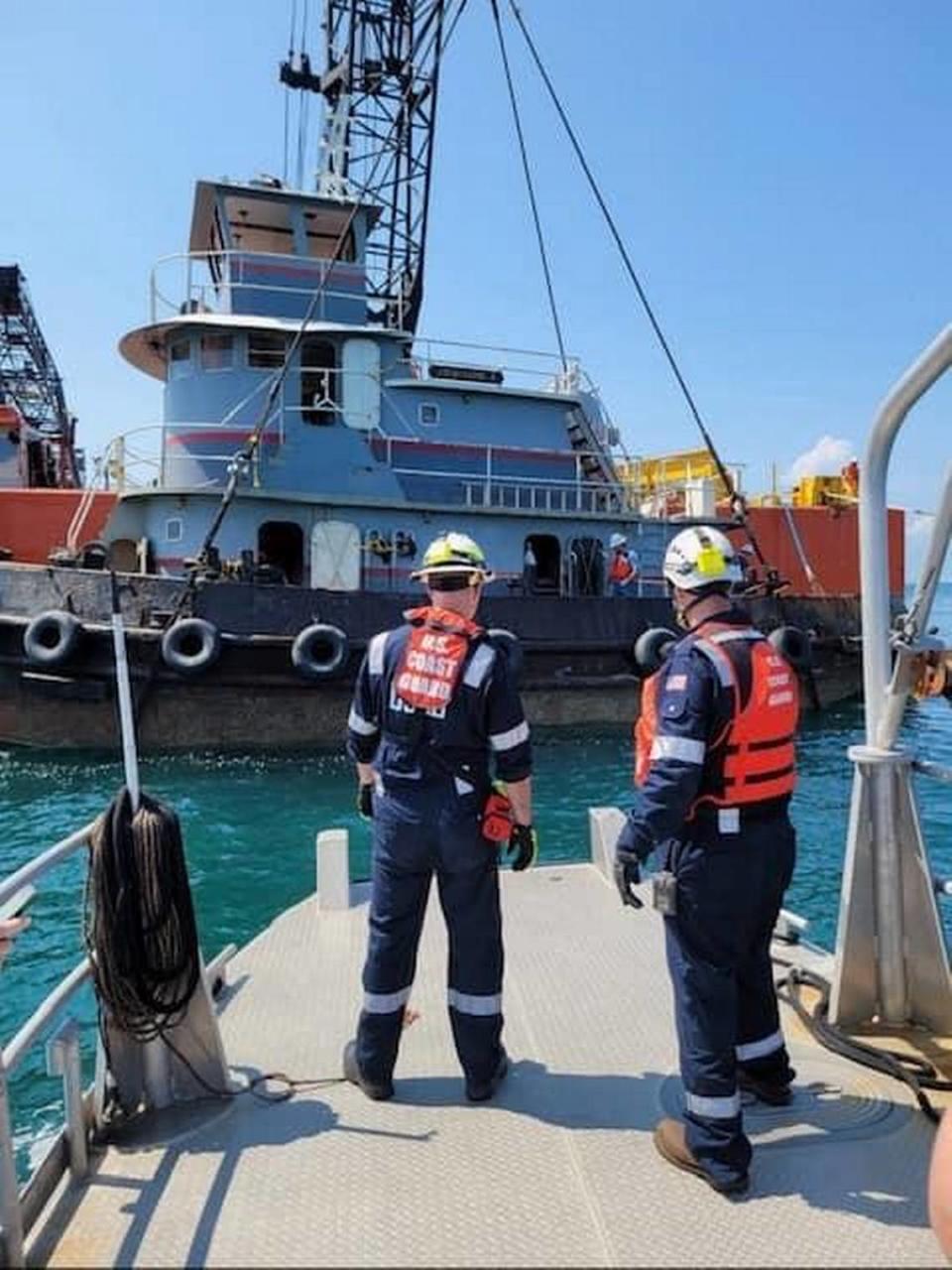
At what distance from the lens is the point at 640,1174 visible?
6.98 ft

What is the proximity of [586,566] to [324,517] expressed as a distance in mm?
4132

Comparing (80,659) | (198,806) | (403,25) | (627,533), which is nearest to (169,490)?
(80,659)

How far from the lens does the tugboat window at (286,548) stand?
12.9 metres

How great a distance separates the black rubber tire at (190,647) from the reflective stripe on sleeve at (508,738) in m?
8.33

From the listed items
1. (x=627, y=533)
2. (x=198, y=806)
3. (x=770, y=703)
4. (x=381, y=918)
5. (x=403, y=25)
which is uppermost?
(x=403, y=25)

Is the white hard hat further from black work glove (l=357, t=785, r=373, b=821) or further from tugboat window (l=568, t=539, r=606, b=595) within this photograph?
tugboat window (l=568, t=539, r=606, b=595)

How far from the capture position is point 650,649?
39.2 feet

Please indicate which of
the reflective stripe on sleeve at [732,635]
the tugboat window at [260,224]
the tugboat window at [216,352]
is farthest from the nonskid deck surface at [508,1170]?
the tugboat window at [260,224]

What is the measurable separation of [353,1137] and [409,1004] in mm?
831

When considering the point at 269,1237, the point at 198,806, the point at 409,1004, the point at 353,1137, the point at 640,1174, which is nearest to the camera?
the point at 269,1237

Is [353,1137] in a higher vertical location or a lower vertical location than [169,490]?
lower

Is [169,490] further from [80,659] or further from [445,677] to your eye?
[445,677]

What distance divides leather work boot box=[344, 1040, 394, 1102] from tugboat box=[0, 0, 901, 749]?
6.78 meters

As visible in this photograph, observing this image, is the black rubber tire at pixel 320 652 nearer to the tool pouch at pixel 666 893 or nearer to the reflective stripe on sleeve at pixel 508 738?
the reflective stripe on sleeve at pixel 508 738
